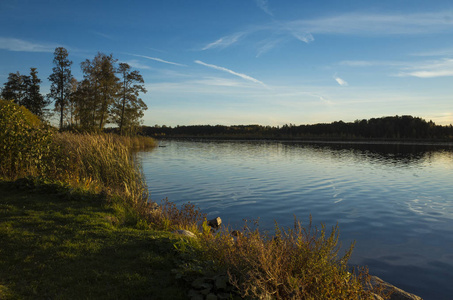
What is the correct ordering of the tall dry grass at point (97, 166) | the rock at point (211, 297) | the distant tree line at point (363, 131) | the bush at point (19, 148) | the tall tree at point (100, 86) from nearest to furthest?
the rock at point (211, 297) → the bush at point (19, 148) → the tall dry grass at point (97, 166) → the tall tree at point (100, 86) → the distant tree line at point (363, 131)

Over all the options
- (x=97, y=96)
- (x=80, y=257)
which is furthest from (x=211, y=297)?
(x=97, y=96)

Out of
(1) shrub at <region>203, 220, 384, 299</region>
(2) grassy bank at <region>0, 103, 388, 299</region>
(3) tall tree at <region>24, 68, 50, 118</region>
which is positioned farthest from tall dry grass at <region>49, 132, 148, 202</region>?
(3) tall tree at <region>24, 68, 50, 118</region>

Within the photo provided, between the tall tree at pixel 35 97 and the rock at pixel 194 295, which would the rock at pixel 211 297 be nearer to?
the rock at pixel 194 295

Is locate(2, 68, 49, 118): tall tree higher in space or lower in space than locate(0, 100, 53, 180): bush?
higher

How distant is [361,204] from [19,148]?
15.5 meters

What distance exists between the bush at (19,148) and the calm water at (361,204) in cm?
557

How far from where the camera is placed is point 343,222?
37.5ft

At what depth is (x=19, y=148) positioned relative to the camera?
1328cm

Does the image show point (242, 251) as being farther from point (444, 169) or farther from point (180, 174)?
point (444, 169)

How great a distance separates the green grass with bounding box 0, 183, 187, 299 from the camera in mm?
4797

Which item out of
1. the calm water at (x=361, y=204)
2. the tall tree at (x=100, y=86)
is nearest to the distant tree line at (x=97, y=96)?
the tall tree at (x=100, y=86)

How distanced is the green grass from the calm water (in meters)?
5.01

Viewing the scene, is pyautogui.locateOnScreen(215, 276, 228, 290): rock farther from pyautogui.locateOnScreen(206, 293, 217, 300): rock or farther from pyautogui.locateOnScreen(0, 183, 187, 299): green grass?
pyautogui.locateOnScreen(0, 183, 187, 299): green grass

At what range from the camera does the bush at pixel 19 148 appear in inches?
519
